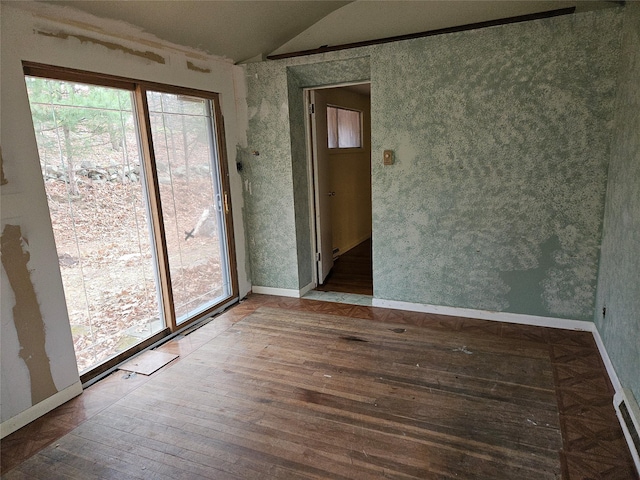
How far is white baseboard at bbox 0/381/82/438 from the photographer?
2.17 metres

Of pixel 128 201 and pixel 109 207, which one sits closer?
pixel 109 207

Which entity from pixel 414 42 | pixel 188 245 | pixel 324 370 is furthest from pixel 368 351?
pixel 414 42

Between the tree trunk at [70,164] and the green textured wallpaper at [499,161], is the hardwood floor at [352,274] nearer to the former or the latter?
the green textured wallpaper at [499,161]

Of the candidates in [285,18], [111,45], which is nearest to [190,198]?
[111,45]

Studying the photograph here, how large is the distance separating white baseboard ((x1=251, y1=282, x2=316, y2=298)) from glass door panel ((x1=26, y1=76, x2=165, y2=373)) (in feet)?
4.25

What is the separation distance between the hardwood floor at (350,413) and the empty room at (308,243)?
15 millimetres

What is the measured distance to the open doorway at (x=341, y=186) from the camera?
4301 mm

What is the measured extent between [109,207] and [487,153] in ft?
9.20

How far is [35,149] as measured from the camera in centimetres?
222

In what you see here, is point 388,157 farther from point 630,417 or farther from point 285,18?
point 630,417

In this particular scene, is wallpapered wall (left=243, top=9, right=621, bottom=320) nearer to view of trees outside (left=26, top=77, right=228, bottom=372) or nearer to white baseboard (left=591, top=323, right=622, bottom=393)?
white baseboard (left=591, top=323, right=622, bottom=393)

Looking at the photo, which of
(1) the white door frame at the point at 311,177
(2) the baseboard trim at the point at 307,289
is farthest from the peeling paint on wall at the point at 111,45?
(2) the baseboard trim at the point at 307,289

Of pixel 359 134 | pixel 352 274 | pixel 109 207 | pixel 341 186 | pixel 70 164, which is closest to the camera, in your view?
pixel 70 164

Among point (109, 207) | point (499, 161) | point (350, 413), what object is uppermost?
point (499, 161)
